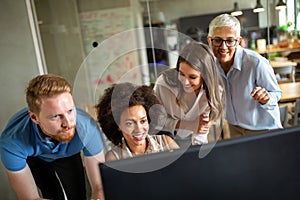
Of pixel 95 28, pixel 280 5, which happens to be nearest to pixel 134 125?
pixel 280 5

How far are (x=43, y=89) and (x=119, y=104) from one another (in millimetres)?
273

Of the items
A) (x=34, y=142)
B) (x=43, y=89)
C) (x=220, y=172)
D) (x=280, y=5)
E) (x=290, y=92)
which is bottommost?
(x=290, y=92)

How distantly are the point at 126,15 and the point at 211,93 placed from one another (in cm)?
263

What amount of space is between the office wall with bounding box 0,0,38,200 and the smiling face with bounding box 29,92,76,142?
146cm

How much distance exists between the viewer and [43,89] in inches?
40.2

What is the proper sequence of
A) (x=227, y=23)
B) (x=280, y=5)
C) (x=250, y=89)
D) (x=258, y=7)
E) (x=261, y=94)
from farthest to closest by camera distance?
(x=258, y=7)
(x=280, y=5)
(x=250, y=89)
(x=227, y=23)
(x=261, y=94)

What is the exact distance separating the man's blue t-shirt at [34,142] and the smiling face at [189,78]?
1.29ft

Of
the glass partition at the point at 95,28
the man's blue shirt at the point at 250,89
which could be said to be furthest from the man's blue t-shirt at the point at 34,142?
the glass partition at the point at 95,28

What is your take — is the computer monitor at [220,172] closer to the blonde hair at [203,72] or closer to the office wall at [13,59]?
the blonde hair at [203,72]

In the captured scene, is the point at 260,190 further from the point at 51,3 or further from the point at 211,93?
the point at 51,3

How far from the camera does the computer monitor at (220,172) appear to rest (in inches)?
19.2

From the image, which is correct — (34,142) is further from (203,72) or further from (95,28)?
(95,28)

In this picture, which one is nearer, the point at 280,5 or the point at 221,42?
the point at 221,42

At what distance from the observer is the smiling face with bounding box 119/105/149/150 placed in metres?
1.05
